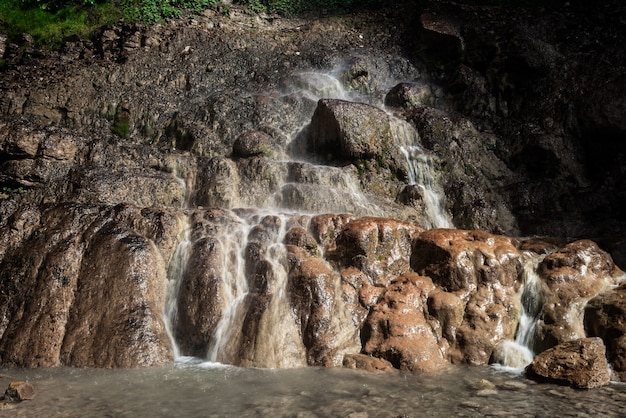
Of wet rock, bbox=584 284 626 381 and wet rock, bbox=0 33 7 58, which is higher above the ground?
wet rock, bbox=0 33 7 58

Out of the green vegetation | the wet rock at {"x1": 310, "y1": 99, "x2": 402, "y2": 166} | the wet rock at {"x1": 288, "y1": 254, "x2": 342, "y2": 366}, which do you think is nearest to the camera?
the wet rock at {"x1": 288, "y1": 254, "x2": 342, "y2": 366}

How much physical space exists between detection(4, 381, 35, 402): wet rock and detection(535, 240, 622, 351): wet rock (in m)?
6.16

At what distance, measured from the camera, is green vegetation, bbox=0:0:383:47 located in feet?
49.7

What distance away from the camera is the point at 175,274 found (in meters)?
7.50

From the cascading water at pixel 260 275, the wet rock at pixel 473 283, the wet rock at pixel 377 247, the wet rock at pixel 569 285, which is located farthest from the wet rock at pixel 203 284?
the wet rock at pixel 569 285

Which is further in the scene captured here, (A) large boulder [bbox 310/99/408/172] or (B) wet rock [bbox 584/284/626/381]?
(A) large boulder [bbox 310/99/408/172]

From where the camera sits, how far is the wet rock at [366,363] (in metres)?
5.96

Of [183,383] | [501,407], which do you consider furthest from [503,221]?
[183,383]

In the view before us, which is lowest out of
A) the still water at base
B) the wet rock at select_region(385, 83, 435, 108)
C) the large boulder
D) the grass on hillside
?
the still water at base

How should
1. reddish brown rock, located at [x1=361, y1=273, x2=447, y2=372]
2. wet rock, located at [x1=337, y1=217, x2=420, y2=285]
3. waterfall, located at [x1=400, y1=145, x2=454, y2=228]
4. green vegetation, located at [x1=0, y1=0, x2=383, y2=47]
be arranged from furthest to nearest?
green vegetation, located at [x1=0, y1=0, x2=383, y2=47] < waterfall, located at [x1=400, y1=145, x2=454, y2=228] < wet rock, located at [x1=337, y1=217, x2=420, y2=285] < reddish brown rock, located at [x1=361, y1=273, x2=447, y2=372]

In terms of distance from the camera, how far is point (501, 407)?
4.45 metres

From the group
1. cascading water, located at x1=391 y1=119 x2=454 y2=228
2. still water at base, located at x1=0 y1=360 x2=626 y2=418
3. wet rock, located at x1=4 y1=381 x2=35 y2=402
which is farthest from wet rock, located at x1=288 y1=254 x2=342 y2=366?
cascading water, located at x1=391 y1=119 x2=454 y2=228

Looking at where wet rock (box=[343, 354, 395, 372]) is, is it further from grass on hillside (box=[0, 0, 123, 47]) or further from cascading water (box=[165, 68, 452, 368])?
grass on hillside (box=[0, 0, 123, 47])

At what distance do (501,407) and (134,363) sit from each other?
4422mm
